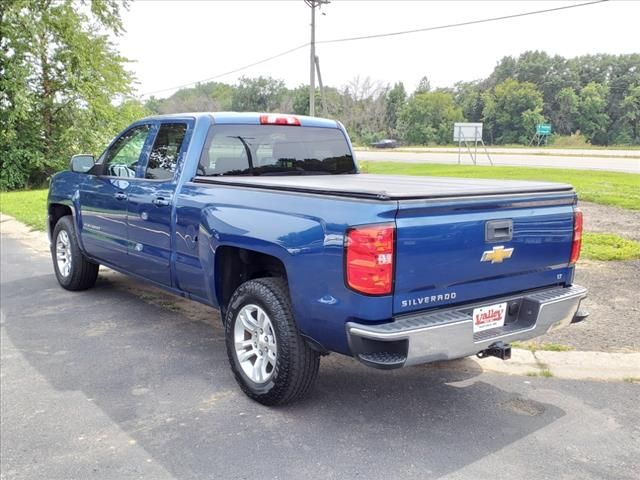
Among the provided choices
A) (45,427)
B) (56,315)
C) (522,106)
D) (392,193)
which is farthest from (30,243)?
(522,106)

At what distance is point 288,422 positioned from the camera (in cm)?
344

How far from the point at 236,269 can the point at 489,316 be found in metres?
1.73

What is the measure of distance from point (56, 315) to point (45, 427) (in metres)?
2.45

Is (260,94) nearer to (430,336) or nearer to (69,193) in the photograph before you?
(69,193)

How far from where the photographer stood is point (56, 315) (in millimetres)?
5613

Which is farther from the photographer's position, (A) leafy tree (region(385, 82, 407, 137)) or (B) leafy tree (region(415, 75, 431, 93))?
(B) leafy tree (region(415, 75, 431, 93))

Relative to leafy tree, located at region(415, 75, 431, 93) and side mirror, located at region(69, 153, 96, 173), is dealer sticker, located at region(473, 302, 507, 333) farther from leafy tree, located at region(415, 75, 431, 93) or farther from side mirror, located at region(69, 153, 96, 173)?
leafy tree, located at region(415, 75, 431, 93)

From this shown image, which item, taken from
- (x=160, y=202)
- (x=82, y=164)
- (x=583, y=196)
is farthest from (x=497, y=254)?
(x=583, y=196)

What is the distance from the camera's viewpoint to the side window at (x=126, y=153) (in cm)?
512

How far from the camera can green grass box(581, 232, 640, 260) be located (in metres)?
7.29

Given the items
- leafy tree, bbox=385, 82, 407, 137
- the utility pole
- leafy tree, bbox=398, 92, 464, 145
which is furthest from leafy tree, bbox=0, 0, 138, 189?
leafy tree, bbox=385, 82, 407, 137

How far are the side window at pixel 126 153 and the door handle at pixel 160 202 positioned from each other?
630mm

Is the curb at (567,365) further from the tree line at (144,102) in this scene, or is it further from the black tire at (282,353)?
the tree line at (144,102)

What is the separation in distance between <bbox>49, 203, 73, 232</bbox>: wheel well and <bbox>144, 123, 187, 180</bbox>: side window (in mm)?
2320
